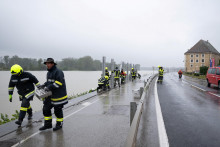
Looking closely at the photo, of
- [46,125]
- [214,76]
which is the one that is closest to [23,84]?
[46,125]

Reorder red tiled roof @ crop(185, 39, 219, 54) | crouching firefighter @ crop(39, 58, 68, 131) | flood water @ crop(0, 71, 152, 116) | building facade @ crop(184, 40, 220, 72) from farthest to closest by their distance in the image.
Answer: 1. red tiled roof @ crop(185, 39, 219, 54)
2. building facade @ crop(184, 40, 220, 72)
3. flood water @ crop(0, 71, 152, 116)
4. crouching firefighter @ crop(39, 58, 68, 131)

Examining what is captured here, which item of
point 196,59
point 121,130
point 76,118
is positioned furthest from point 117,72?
point 196,59

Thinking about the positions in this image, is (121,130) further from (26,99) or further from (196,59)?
(196,59)

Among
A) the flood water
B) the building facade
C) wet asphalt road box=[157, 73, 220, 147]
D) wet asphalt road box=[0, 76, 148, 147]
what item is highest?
the building facade

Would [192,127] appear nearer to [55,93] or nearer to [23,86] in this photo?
[55,93]

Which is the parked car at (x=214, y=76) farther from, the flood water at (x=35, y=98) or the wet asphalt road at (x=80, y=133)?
the flood water at (x=35, y=98)

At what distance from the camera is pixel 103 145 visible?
13.3 ft

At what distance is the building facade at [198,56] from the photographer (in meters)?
71.2

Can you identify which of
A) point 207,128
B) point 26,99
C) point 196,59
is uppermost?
point 196,59

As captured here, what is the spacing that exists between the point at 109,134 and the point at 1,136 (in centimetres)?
274

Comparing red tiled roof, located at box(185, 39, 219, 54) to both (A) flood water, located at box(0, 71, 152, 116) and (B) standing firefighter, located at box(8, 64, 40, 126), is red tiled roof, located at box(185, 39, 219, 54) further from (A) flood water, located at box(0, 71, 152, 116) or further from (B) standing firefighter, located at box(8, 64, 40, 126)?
(B) standing firefighter, located at box(8, 64, 40, 126)

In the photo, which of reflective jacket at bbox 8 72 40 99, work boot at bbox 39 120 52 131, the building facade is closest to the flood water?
reflective jacket at bbox 8 72 40 99

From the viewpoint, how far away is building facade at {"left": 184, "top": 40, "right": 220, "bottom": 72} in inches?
2805

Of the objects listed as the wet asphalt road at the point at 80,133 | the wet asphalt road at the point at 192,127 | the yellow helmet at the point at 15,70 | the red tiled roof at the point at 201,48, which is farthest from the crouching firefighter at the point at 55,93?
the red tiled roof at the point at 201,48
